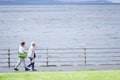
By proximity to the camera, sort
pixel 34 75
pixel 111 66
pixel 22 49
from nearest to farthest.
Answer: pixel 34 75
pixel 22 49
pixel 111 66

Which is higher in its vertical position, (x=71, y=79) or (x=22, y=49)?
(x=22, y=49)

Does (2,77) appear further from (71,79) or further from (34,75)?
(71,79)

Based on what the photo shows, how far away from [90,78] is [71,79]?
0.73m

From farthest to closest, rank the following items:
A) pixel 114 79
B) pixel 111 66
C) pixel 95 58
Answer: pixel 95 58, pixel 111 66, pixel 114 79

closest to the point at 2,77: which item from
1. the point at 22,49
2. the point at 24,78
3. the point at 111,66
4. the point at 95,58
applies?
the point at 24,78

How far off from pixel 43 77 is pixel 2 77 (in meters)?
1.66

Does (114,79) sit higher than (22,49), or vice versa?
(22,49)

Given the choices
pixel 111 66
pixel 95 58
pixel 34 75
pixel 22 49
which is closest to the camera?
pixel 34 75

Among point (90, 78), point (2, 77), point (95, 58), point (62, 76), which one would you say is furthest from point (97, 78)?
point (95, 58)

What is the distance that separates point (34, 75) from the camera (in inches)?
635

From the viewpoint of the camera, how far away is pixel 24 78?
15.3 m

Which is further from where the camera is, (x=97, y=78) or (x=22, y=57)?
(x=22, y=57)

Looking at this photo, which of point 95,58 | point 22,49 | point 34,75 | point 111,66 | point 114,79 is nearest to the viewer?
point 114,79

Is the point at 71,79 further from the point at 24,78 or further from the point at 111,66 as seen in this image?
the point at 111,66
